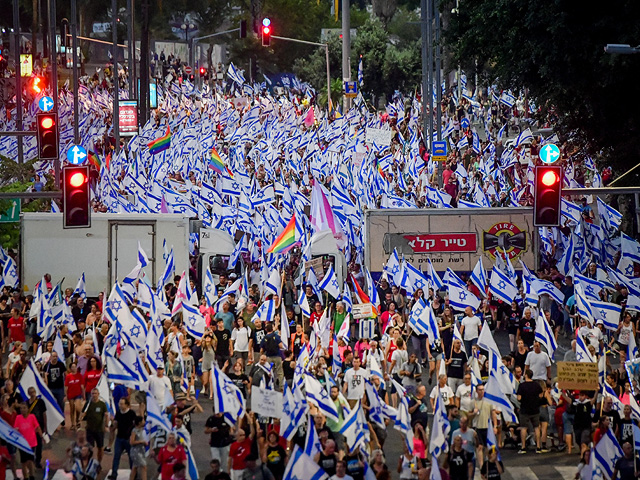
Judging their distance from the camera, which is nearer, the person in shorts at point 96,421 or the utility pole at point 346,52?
the person in shorts at point 96,421

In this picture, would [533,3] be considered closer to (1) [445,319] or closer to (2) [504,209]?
(2) [504,209]

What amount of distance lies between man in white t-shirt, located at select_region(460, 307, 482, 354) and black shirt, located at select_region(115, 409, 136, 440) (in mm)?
7607

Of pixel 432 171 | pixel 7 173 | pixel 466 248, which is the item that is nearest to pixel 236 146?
pixel 432 171

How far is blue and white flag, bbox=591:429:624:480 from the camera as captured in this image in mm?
14609

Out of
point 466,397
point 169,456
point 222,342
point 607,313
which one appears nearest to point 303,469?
point 169,456

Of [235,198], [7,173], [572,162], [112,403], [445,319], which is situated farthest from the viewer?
[572,162]

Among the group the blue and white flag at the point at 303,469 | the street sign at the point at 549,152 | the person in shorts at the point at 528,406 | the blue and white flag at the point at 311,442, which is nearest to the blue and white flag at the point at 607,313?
the person in shorts at the point at 528,406

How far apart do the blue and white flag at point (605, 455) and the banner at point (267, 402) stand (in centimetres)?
354

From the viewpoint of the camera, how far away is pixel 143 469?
1549 cm

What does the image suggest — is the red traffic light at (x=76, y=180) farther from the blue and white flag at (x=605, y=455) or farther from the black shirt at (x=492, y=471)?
the blue and white flag at (x=605, y=455)

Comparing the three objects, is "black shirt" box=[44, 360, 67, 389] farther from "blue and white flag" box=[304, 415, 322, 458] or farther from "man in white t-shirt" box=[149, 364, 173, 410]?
"blue and white flag" box=[304, 415, 322, 458]

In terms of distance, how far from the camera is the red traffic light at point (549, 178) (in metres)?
17.9

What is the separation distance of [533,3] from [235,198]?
862cm

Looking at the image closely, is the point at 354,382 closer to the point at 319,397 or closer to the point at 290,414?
the point at 319,397
